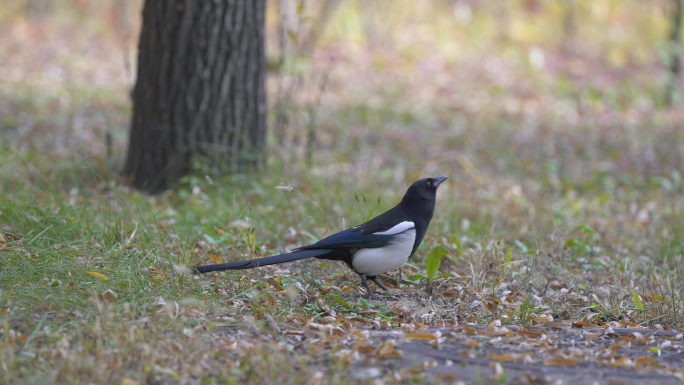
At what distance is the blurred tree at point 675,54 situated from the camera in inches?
412

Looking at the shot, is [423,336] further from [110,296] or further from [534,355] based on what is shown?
[110,296]

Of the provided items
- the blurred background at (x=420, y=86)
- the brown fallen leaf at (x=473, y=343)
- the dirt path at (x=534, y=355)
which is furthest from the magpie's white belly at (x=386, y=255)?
the blurred background at (x=420, y=86)

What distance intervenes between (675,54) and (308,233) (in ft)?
32.9

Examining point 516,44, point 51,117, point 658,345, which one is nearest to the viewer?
point 658,345

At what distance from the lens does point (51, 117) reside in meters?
7.56

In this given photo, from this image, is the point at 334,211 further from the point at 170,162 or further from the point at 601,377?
the point at 601,377

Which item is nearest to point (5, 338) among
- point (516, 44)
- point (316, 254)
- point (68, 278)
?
point (68, 278)

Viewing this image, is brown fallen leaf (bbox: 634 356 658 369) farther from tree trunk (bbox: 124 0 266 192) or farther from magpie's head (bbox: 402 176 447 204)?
tree trunk (bbox: 124 0 266 192)

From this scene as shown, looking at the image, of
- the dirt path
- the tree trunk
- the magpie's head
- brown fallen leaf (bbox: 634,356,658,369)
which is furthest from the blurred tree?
brown fallen leaf (bbox: 634,356,658,369)

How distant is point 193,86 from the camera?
16.8 feet

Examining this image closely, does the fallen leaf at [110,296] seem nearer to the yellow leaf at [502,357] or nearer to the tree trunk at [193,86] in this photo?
the yellow leaf at [502,357]

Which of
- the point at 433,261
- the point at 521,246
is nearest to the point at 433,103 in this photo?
the point at 521,246

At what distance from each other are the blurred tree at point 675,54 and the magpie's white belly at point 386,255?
9572mm

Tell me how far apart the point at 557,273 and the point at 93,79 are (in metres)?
9.29
